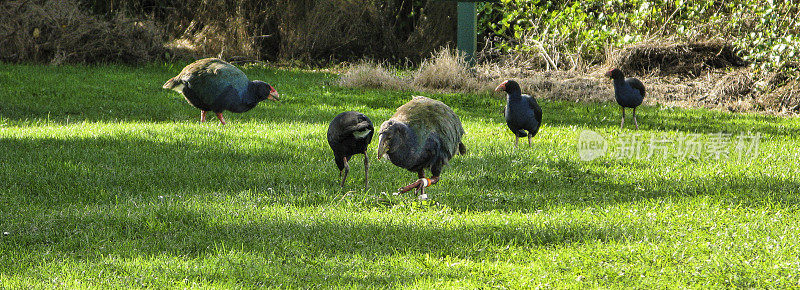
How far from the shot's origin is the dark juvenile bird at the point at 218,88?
8781mm

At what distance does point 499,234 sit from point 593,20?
11.2 meters

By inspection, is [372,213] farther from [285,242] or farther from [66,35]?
[66,35]

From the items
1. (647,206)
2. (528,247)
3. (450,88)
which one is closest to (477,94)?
(450,88)

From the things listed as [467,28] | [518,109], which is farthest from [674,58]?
[518,109]

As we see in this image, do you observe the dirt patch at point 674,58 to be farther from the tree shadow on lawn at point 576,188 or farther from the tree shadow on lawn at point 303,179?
the tree shadow on lawn at point 576,188

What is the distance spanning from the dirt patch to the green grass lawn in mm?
4698

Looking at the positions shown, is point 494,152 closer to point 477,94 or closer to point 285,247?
point 285,247

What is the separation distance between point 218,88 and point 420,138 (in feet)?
13.1

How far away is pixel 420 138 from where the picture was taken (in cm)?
558

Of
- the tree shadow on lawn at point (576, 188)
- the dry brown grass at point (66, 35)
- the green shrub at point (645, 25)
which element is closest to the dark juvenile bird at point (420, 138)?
the tree shadow on lawn at point (576, 188)

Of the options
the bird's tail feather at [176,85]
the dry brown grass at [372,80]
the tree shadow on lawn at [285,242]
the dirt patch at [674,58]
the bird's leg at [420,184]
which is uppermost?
the bird's tail feather at [176,85]

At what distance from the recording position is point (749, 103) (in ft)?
40.9

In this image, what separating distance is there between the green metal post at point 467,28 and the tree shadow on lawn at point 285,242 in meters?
9.25

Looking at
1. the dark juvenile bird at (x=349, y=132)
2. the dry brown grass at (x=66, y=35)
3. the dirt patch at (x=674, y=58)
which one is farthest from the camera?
the dry brown grass at (x=66, y=35)
